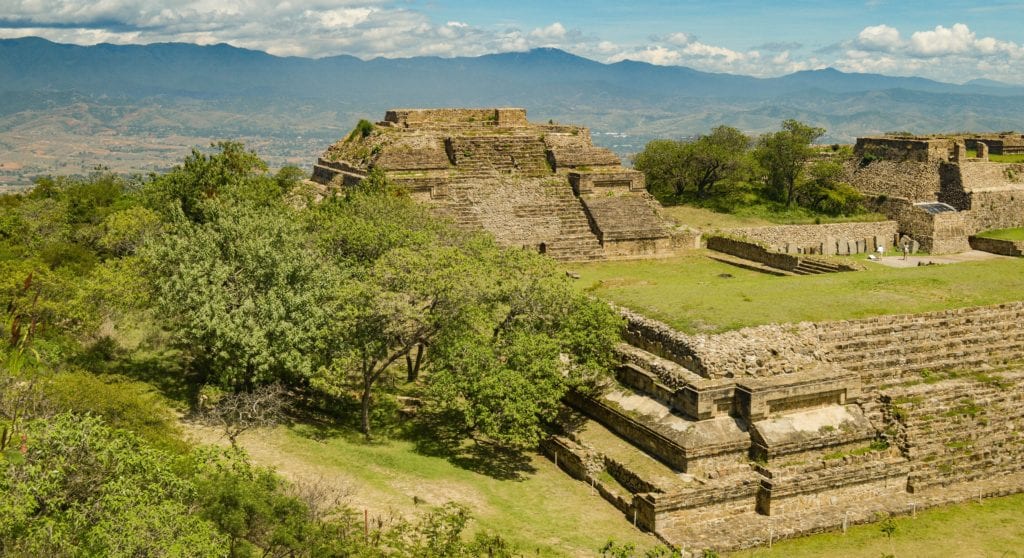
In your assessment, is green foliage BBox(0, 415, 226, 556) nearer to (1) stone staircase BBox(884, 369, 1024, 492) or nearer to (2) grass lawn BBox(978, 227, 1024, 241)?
(1) stone staircase BBox(884, 369, 1024, 492)

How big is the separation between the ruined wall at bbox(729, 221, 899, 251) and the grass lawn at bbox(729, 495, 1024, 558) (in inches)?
797

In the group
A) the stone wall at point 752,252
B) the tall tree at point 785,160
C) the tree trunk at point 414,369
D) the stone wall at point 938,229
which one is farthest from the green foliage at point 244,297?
the tall tree at point 785,160

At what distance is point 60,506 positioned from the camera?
10211 millimetres

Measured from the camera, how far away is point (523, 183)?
3325 cm

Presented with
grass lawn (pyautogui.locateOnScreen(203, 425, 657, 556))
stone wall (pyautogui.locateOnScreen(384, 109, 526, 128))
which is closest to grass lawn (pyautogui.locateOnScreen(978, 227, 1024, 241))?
stone wall (pyautogui.locateOnScreen(384, 109, 526, 128))

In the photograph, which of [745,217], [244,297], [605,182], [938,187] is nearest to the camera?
[244,297]

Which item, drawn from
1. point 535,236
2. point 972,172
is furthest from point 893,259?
point 535,236

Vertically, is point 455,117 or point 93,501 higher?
point 455,117

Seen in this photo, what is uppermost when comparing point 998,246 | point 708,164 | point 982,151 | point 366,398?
point 982,151

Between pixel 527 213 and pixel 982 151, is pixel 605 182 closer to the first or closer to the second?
pixel 527 213

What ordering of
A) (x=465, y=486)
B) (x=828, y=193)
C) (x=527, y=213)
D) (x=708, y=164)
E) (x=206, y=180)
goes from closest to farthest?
1. (x=465, y=486)
2. (x=206, y=180)
3. (x=527, y=213)
4. (x=828, y=193)
5. (x=708, y=164)

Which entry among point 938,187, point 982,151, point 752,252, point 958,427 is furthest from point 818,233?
point 958,427

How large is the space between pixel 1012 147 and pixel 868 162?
811 centimetres

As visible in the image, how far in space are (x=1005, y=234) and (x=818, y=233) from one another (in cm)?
794
